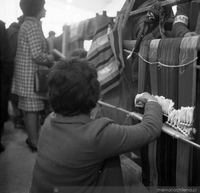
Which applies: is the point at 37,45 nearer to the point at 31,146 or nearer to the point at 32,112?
the point at 32,112

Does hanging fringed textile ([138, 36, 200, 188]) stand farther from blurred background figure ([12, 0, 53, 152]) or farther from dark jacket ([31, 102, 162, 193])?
blurred background figure ([12, 0, 53, 152])

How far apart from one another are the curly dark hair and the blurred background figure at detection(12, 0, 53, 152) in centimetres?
147

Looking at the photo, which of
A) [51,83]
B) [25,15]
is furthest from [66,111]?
[25,15]

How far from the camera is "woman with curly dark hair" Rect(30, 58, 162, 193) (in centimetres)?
93

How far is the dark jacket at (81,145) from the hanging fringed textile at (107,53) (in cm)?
75

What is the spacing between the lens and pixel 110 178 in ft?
3.52

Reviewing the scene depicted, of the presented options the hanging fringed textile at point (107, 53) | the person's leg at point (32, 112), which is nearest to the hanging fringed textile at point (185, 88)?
the hanging fringed textile at point (107, 53)

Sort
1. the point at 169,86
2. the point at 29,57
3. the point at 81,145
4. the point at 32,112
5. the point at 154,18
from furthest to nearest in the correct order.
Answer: the point at 32,112, the point at 29,57, the point at 154,18, the point at 169,86, the point at 81,145

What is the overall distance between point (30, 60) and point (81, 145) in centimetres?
175

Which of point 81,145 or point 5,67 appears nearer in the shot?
point 81,145

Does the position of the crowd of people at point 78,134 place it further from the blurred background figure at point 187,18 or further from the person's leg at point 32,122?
the person's leg at point 32,122

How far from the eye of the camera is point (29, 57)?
8.03ft

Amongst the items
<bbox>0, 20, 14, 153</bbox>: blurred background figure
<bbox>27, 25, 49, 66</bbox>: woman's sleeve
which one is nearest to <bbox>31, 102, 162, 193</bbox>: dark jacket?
<bbox>0, 20, 14, 153</bbox>: blurred background figure

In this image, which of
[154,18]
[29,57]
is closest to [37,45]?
[29,57]
